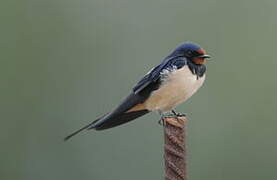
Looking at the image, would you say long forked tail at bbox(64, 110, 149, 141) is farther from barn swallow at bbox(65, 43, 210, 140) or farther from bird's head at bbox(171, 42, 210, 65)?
bird's head at bbox(171, 42, 210, 65)

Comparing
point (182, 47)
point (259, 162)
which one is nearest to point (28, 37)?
point (259, 162)

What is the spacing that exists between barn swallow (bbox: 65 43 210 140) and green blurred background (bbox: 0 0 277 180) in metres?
1.55

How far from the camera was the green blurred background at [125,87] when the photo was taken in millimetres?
4117

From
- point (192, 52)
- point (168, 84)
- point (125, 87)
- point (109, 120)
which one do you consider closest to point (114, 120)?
point (109, 120)

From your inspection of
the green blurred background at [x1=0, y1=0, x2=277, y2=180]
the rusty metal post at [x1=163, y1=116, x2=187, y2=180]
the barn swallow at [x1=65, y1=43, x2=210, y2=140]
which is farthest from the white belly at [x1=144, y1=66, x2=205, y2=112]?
the green blurred background at [x1=0, y1=0, x2=277, y2=180]

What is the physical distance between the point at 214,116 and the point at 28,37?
1079 mm

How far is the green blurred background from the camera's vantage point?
412 centimetres

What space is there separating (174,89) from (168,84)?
1.0 inches

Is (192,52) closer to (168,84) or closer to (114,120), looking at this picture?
(168,84)

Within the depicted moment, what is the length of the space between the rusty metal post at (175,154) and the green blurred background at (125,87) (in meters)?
2.06

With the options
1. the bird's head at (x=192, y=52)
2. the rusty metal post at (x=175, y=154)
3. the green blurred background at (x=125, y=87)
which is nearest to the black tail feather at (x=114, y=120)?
→ the bird's head at (x=192, y=52)

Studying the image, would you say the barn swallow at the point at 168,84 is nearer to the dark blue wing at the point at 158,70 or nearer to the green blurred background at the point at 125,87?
the dark blue wing at the point at 158,70

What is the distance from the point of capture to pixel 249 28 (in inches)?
174

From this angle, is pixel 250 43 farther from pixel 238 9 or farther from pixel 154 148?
pixel 154 148
